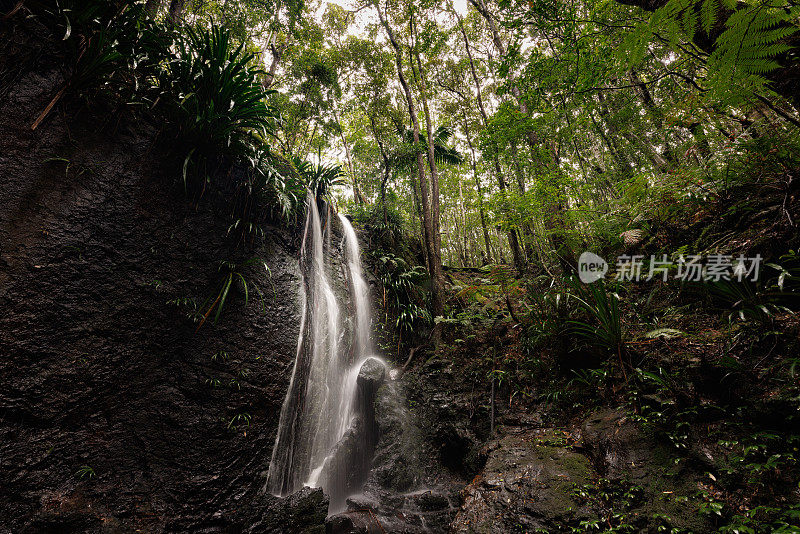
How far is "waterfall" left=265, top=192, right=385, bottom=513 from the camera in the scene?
365 centimetres

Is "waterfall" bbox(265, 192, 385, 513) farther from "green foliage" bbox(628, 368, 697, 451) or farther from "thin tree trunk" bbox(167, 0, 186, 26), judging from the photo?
"thin tree trunk" bbox(167, 0, 186, 26)

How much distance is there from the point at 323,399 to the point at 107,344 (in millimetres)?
2677

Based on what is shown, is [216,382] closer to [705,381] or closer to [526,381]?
[526,381]

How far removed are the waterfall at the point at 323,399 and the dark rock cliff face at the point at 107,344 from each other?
17.1 inches

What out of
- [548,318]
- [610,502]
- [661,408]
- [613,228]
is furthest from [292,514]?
[613,228]

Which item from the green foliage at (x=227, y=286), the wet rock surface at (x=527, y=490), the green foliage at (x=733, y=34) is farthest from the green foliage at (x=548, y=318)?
the green foliage at (x=227, y=286)

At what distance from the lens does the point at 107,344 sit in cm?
266

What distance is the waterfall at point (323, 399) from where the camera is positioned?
365cm

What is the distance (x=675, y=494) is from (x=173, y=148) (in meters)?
5.80

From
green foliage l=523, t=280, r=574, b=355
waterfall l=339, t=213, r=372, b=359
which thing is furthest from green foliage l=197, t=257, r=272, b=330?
green foliage l=523, t=280, r=574, b=355

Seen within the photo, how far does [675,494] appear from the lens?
1.92 m

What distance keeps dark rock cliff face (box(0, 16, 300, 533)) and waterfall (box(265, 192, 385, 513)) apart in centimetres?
43

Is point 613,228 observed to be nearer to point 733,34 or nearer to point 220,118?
point 733,34

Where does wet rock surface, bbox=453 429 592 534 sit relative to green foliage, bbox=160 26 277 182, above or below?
below
